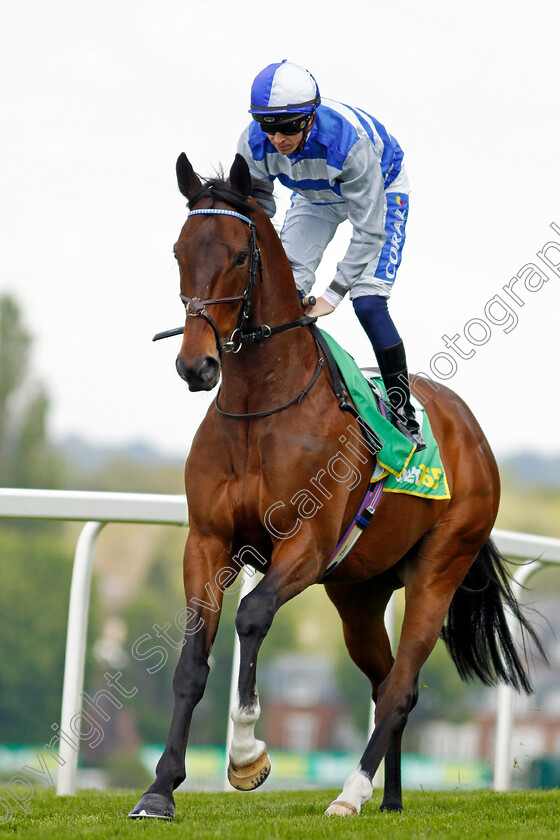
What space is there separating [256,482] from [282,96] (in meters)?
1.43

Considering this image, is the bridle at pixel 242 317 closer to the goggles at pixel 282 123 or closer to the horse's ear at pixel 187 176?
the horse's ear at pixel 187 176

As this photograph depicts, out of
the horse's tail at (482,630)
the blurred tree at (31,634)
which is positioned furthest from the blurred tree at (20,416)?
the horse's tail at (482,630)

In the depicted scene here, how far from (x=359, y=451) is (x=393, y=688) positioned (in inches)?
41.5

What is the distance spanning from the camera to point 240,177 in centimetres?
401

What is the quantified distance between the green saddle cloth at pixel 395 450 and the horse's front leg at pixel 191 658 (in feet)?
2.92

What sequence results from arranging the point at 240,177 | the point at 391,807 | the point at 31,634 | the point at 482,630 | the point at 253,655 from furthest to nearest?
the point at 31,634, the point at 482,630, the point at 391,807, the point at 240,177, the point at 253,655

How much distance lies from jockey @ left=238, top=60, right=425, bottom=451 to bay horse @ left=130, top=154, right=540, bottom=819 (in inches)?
9.4

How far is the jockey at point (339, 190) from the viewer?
414 cm

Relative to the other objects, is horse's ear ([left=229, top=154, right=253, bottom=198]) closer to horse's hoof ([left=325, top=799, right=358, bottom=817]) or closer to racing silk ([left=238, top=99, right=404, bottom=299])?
racing silk ([left=238, top=99, right=404, bottom=299])

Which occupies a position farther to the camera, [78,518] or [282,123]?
[78,518]

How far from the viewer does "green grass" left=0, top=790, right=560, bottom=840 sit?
3262 millimetres

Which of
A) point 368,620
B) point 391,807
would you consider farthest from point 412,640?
point 391,807

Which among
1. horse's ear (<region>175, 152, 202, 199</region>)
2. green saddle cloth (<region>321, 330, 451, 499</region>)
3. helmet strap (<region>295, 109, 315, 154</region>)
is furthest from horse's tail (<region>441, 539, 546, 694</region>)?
horse's ear (<region>175, 152, 202, 199</region>)

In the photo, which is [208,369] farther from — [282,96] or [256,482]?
[282,96]
